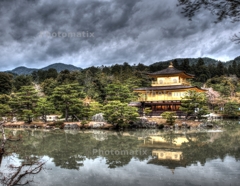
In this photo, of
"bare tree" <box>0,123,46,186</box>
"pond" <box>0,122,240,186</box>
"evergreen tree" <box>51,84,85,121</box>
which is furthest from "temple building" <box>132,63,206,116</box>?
"bare tree" <box>0,123,46,186</box>

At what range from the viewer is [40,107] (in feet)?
73.5

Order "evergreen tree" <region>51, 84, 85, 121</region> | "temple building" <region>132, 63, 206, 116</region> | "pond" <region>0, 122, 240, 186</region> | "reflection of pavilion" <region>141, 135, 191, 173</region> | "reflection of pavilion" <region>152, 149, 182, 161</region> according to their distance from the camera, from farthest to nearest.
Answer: "temple building" <region>132, 63, 206, 116</region> → "evergreen tree" <region>51, 84, 85, 121</region> → "reflection of pavilion" <region>152, 149, 182, 161</region> → "reflection of pavilion" <region>141, 135, 191, 173</region> → "pond" <region>0, 122, 240, 186</region>

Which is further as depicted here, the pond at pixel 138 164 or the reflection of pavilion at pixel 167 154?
the reflection of pavilion at pixel 167 154

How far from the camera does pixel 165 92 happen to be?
25.6 meters

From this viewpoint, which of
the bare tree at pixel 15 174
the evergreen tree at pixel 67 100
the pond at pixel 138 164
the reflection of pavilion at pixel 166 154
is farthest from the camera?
the evergreen tree at pixel 67 100

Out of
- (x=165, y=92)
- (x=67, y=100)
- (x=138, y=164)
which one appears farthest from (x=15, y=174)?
(x=165, y=92)

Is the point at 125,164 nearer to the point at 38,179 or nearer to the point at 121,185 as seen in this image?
the point at 121,185

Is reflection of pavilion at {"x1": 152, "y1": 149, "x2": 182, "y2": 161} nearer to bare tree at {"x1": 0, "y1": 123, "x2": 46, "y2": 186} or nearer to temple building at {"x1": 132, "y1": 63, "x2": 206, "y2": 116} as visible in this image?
bare tree at {"x1": 0, "y1": 123, "x2": 46, "y2": 186}

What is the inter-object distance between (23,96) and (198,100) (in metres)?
17.0

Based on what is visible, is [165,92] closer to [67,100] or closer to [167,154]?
[67,100]

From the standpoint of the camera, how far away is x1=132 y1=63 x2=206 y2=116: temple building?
24359 mm

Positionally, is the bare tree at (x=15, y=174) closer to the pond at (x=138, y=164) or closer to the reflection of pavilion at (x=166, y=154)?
the pond at (x=138, y=164)

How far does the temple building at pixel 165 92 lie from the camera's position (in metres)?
24.4

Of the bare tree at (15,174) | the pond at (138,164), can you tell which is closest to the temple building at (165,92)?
the pond at (138,164)
